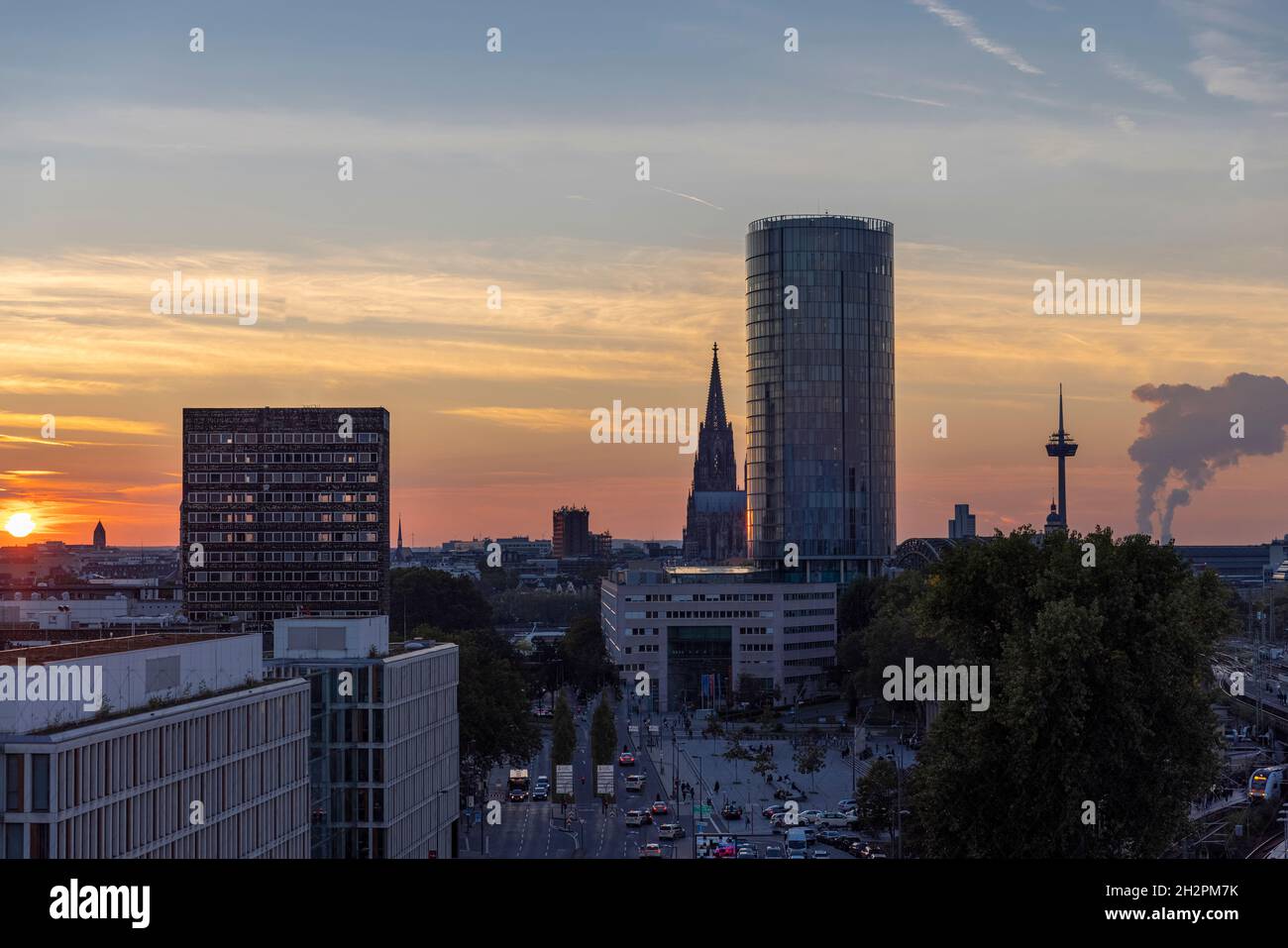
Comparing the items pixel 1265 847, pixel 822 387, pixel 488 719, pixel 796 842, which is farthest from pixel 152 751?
pixel 822 387

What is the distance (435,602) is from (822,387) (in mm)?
54313

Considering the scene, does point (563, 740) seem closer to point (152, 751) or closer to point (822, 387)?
point (152, 751)

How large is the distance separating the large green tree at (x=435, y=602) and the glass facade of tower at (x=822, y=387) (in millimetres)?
42453

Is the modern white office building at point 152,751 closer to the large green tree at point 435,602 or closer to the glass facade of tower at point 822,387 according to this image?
the large green tree at point 435,602

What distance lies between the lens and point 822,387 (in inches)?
6540

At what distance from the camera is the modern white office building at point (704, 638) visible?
411 ft

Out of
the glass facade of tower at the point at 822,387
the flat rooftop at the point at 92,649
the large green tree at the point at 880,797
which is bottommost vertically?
the large green tree at the point at 880,797

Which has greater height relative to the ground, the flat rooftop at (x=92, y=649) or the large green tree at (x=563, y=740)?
the flat rooftop at (x=92, y=649)

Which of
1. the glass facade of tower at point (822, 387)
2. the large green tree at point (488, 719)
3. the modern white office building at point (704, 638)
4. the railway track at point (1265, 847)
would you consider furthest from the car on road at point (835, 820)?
the glass facade of tower at point (822, 387)

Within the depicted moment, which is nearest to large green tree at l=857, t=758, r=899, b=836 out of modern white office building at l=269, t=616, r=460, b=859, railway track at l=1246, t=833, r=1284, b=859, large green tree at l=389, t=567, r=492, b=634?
railway track at l=1246, t=833, r=1284, b=859

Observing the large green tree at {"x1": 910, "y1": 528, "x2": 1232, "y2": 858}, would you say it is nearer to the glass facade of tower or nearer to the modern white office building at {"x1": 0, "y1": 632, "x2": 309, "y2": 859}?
the modern white office building at {"x1": 0, "y1": 632, "x2": 309, "y2": 859}

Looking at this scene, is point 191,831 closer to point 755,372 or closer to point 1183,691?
point 1183,691

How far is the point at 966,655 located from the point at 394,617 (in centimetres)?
9613
